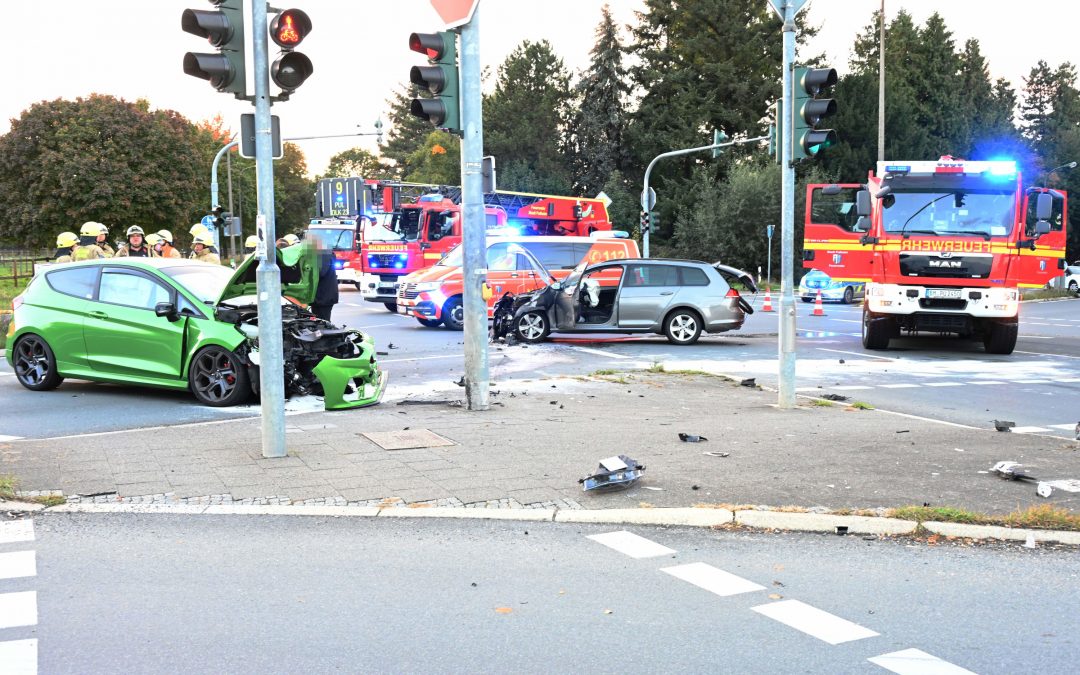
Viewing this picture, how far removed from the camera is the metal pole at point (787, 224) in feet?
33.2

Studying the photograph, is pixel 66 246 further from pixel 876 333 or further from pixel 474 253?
pixel 876 333

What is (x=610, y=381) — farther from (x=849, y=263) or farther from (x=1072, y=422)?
(x=849, y=263)

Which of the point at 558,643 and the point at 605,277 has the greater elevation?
the point at 605,277

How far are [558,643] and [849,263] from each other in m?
14.9

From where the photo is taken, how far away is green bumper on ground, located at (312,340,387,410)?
1048cm

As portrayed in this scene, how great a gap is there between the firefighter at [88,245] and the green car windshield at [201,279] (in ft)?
13.5

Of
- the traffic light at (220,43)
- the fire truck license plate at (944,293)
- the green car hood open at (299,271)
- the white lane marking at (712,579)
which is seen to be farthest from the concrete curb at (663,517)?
the fire truck license plate at (944,293)

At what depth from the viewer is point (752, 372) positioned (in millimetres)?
14773

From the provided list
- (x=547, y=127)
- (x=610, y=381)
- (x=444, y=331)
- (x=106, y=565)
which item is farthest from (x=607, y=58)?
(x=106, y=565)

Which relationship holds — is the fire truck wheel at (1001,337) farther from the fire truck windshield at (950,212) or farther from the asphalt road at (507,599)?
the asphalt road at (507,599)

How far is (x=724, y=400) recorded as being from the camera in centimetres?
1152

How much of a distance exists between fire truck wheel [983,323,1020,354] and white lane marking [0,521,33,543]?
15325 mm

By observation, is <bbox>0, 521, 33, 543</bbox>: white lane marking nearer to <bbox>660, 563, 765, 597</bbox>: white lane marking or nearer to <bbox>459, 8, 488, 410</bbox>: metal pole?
Result: <bbox>660, 563, 765, 597</bbox>: white lane marking

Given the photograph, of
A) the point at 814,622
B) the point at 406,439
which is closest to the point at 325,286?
the point at 406,439
